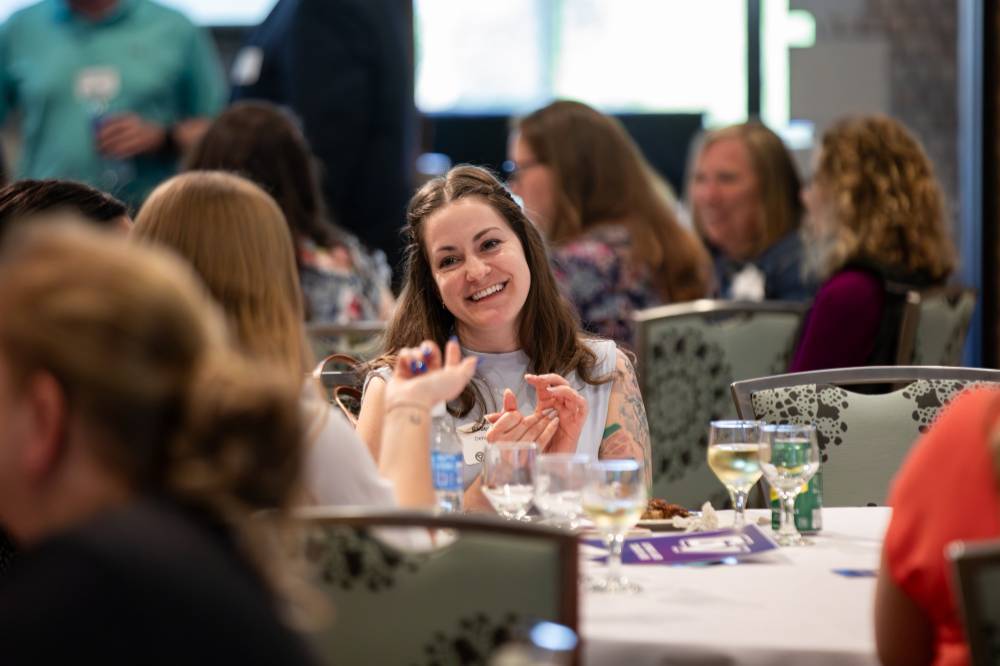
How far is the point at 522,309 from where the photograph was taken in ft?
10.2

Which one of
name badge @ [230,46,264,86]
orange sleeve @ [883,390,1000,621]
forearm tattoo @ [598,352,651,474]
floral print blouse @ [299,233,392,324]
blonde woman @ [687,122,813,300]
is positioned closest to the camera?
orange sleeve @ [883,390,1000,621]

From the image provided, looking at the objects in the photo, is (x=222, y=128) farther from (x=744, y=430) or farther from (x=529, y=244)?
(x=744, y=430)

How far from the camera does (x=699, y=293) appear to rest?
4.80m

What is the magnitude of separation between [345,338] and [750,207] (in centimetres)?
199

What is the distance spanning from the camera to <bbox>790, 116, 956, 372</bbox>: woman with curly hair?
403 centimetres

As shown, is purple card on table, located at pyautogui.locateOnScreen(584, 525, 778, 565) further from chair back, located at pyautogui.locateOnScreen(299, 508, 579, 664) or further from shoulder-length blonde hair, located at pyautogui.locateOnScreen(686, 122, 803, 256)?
shoulder-length blonde hair, located at pyautogui.locateOnScreen(686, 122, 803, 256)

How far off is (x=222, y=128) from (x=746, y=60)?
153 inches

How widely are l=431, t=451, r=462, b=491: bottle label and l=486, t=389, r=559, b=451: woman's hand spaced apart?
0.19 metres

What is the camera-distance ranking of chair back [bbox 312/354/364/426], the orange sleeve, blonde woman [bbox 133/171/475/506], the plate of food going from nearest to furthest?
the orange sleeve → blonde woman [bbox 133/171/475/506] → the plate of food → chair back [bbox 312/354/364/426]

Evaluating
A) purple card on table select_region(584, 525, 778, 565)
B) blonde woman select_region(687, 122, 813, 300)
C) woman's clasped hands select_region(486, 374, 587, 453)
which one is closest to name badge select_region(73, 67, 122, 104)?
blonde woman select_region(687, 122, 813, 300)

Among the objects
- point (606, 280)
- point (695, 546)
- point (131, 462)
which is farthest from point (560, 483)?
point (606, 280)

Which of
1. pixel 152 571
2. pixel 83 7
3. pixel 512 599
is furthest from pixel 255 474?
pixel 83 7

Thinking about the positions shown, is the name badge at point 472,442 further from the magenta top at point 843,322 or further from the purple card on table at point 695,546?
the magenta top at point 843,322

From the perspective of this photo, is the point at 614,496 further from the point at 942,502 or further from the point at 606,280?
the point at 606,280
